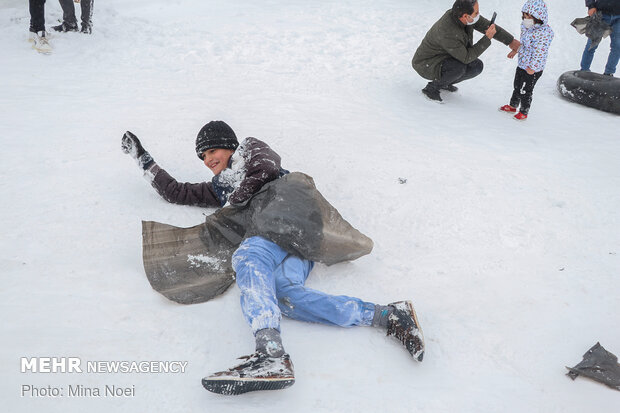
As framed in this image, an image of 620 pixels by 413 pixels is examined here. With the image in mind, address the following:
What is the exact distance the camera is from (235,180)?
9.59 feet

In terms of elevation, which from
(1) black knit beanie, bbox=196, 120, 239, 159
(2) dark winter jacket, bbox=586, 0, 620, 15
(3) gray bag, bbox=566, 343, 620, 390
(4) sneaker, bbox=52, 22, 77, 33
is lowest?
(3) gray bag, bbox=566, 343, 620, 390

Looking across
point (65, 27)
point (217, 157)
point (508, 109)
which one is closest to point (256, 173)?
point (217, 157)

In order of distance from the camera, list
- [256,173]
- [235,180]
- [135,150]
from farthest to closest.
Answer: [135,150]
[235,180]
[256,173]

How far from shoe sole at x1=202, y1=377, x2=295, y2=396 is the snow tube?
503cm

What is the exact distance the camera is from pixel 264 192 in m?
2.73

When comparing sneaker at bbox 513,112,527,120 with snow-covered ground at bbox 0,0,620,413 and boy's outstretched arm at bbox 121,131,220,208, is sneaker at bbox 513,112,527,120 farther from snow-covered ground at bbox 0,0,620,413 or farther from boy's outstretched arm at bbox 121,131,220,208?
boy's outstretched arm at bbox 121,131,220,208

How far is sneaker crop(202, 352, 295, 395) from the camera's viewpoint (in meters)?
1.95

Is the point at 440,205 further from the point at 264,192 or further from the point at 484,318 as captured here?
the point at 264,192

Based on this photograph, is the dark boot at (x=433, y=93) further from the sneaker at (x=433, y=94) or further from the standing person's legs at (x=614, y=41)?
the standing person's legs at (x=614, y=41)

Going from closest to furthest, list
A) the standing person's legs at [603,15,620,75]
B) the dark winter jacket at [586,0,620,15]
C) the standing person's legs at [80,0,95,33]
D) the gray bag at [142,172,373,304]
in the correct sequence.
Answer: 1. the gray bag at [142,172,373,304]
2. the dark winter jacket at [586,0,620,15]
3. the standing person's legs at [603,15,620,75]
4. the standing person's legs at [80,0,95,33]

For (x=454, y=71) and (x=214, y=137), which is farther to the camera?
(x=454, y=71)

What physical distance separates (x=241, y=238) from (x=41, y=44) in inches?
168

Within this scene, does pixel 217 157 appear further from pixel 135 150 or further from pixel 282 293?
pixel 282 293

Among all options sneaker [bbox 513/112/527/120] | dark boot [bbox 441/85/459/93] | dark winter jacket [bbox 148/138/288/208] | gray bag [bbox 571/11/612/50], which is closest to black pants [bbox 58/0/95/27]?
dark winter jacket [bbox 148/138/288/208]
